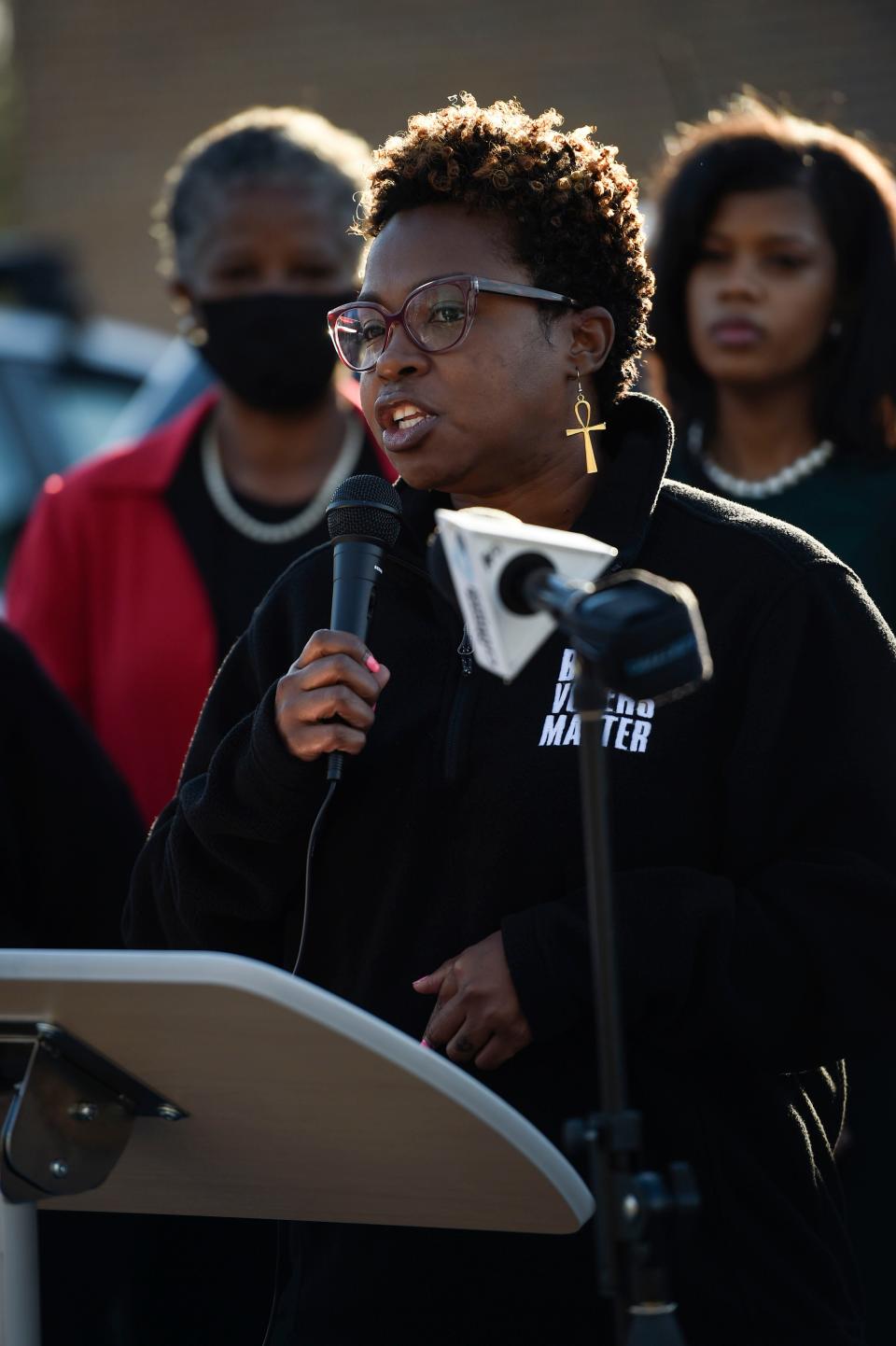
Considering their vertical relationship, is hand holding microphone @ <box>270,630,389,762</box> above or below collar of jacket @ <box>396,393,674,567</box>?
below

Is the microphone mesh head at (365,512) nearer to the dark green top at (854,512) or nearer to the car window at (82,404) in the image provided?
the dark green top at (854,512)

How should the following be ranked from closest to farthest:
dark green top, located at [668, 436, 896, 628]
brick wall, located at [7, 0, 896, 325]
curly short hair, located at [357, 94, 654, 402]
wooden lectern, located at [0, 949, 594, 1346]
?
1. wooden lectern, located at [0, 949, 594, 1346]
2. curly short hair, located at [357, 94, 654, 402]
3. dark green top, located at [668, 436, 896, 628]
4. brick wall, located at [7, 0, 896, 325]

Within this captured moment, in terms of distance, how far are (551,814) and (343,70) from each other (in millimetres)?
11275

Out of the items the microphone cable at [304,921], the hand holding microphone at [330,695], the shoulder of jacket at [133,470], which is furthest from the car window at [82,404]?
the hand holding microphone at [330,695]

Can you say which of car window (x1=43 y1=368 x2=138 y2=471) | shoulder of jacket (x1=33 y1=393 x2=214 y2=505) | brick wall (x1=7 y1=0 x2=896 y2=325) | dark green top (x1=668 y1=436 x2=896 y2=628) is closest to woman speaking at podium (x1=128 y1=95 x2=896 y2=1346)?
dark green top (x1=668 y1=436 x2=896 y2=628)

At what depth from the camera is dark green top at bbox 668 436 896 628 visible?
3.64 metres

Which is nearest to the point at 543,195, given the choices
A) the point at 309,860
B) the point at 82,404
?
the point at 309,860

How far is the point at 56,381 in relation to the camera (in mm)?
8078

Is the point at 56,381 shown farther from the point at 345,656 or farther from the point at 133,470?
the point at 345,656

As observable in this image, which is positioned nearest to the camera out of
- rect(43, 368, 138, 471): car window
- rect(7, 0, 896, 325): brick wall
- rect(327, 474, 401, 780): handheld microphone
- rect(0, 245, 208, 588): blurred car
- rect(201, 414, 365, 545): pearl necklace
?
rect(327, 474, 401, 780): handheld microphone

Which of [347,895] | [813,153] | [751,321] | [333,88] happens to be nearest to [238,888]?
[347,895]

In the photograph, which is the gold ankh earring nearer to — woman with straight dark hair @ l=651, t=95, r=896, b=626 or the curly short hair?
the curly short hair

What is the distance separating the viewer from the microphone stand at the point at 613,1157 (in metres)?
1.83

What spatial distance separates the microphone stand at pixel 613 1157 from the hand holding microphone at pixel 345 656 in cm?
52
